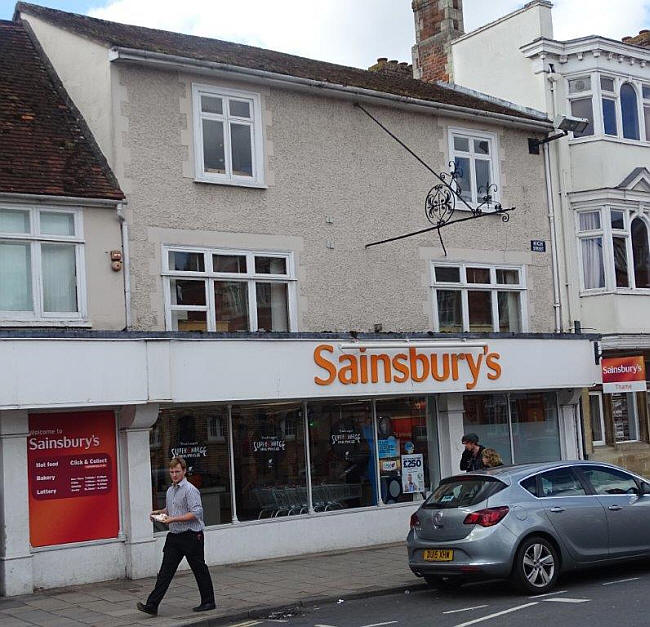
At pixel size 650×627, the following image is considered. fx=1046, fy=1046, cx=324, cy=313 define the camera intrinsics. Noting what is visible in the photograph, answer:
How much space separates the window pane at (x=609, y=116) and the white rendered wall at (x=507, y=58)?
4.16ft

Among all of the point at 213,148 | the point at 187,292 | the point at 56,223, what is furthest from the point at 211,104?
the point at 56,223

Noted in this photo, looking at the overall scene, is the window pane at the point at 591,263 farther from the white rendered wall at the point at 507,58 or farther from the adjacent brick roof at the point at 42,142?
the adjacent brick roof at the point at 42,142

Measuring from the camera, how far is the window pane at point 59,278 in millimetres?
14289

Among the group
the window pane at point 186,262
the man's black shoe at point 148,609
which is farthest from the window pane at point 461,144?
the man's black shoe at point 148,609

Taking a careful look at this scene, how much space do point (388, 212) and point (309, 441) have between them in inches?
165

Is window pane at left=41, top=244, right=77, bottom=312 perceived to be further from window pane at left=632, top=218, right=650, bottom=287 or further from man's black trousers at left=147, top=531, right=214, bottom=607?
window pane at left=632, top=218, right=650, bottom=287

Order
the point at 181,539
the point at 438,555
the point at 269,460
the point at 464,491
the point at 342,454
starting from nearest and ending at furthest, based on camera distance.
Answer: the point at 181,539
the point at 438,555
the point at 464,491
the point at 269,460
the point at 342,454

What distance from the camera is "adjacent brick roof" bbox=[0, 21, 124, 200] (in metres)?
14.3

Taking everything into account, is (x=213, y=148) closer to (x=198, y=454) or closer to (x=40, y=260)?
(x=40, y=260)

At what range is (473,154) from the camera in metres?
19.3

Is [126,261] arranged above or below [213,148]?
below

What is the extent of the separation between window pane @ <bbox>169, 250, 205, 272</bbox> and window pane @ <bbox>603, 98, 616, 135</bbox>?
961 cm

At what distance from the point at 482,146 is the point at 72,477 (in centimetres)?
991

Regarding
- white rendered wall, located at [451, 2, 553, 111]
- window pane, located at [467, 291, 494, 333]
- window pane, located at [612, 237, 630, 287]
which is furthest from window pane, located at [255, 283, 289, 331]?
white rendered wall, located at [451, 2, 553, 111]
